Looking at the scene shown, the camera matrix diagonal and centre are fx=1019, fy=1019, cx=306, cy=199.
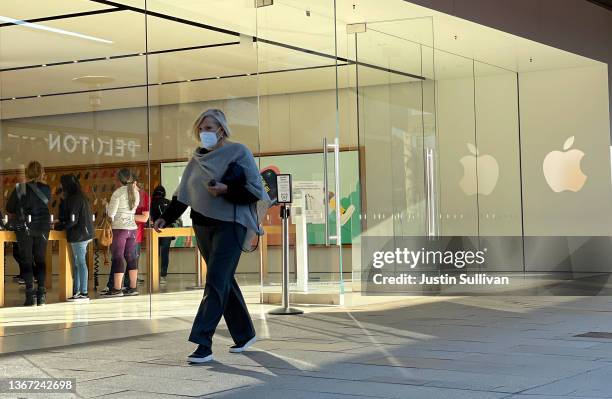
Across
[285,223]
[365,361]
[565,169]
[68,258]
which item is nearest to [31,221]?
[68,258]

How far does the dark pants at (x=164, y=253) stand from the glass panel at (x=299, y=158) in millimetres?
1059

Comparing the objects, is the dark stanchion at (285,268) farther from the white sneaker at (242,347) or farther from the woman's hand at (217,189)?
the woman's hand at (217,189)

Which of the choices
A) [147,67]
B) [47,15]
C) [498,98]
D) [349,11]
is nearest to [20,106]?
[47,15]

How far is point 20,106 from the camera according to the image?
8.70 meters

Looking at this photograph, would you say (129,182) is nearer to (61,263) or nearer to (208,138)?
(61,263)

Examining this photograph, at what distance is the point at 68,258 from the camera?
949 centimetres

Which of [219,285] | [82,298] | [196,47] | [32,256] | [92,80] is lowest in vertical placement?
[82,298]

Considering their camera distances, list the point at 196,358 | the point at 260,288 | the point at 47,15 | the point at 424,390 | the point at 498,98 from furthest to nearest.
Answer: the point at 498,98 → the point at 260,288 → the point at 47,15 → the point at 196,358 → the point at 424,390

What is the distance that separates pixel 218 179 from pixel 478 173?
33.7ft

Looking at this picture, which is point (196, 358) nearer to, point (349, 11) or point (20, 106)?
point (20, 106)

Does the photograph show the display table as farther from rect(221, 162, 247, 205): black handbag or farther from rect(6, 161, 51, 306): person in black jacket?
rect(221, 162, 247, 205): black handbag

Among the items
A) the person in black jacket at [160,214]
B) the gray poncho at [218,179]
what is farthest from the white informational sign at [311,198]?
the gray poncho at [218,179]

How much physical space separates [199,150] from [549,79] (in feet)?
36.8

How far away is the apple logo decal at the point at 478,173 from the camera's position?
639 inches
